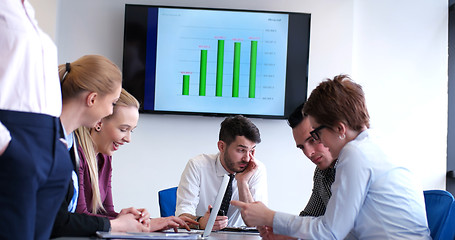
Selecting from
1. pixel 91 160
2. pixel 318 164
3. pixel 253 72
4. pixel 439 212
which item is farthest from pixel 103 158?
pixel 253 72

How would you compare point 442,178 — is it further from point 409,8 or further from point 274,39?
point 274,39

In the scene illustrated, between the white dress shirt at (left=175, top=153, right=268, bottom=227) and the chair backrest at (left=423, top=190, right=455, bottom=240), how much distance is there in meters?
1.23

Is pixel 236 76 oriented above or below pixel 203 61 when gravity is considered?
below

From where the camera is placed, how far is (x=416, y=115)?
4.71 meters

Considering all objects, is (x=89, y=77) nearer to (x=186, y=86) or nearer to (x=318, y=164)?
(x=318, y=164)

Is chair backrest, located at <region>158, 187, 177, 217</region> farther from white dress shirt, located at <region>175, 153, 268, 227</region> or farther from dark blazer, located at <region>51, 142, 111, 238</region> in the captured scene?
dark blazer, located at <region>51, 142, 111, 238</region>

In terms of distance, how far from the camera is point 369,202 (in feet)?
6.57

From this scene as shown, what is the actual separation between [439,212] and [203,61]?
8.73 ft

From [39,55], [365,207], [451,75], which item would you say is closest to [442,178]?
[451,75]

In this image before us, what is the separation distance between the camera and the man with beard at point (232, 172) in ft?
11.0

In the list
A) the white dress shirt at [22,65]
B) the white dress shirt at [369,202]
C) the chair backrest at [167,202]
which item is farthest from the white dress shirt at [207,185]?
the white dress shirt at [22,65]

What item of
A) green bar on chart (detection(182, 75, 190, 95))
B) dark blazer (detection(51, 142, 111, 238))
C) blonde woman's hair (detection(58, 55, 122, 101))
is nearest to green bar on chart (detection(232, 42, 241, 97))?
green bar on chart (detection(182, 75, 190, 95))

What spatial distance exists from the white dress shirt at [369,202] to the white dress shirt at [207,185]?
4.44 feet

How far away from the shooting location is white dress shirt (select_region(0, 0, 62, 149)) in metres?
1.35
